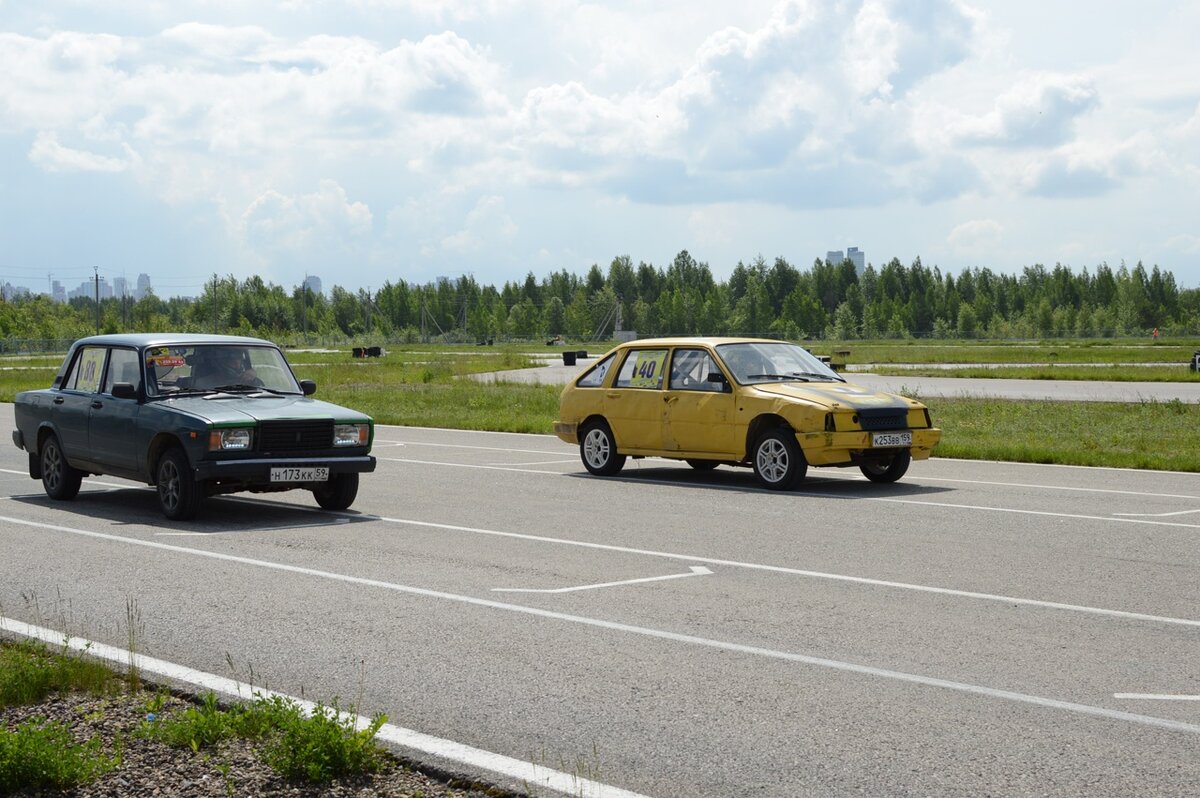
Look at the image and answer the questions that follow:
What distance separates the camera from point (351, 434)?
13.0 meters

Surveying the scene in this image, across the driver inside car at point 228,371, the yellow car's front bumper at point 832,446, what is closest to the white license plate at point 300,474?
the driver inside car at point 228,371

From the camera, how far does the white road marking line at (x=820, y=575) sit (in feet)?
26.1

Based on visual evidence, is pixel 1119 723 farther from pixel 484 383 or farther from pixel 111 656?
pixel 484 383

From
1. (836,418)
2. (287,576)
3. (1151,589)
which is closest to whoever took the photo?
(1151,589)

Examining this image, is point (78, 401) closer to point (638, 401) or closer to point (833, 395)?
point (638, 401)

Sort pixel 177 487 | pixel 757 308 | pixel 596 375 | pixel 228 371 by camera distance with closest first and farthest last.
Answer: pixel 177 487 < pixel 228 371 < pixel 596 375 < pixel 757 308

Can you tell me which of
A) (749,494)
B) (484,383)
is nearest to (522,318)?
(484,383)

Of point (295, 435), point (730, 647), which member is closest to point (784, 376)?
point (295, 435)

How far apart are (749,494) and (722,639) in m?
7.27

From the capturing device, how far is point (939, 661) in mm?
6766

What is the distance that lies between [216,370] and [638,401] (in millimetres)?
5014

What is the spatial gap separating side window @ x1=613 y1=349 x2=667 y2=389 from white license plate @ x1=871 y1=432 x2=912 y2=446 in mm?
2766

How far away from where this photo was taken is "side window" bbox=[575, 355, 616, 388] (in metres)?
17.0

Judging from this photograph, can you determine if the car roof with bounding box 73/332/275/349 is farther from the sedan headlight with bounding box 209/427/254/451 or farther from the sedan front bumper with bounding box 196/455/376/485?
the sedan front bumper with bounding box 196/455/376/485
